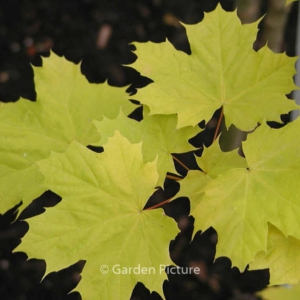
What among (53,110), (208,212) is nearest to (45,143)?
(53,110)

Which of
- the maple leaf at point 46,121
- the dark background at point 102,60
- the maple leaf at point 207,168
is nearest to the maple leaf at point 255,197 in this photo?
the maple leaf at point 207,168

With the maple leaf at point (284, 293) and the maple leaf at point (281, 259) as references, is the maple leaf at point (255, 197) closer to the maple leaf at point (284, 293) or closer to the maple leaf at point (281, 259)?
the maple leaf at point (281, 259)

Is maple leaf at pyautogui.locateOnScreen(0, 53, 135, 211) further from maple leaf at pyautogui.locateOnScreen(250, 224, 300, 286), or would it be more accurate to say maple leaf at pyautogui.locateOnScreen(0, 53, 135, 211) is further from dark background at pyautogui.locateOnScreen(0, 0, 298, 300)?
dark background at pyautogui.locateOnScreen(0, 0, 298, 300)

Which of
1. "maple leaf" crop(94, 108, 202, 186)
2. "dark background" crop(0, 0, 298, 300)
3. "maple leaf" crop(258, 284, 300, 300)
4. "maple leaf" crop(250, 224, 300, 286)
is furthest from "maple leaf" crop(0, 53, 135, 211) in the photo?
"dark background" crop(0, 0, 298, 300)

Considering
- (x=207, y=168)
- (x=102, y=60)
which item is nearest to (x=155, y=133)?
(x=207, y=168)

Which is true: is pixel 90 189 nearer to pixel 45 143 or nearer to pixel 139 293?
pixel 45 143
